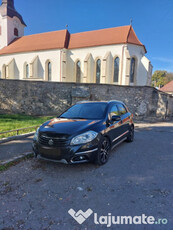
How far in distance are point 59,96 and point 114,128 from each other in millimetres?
8887

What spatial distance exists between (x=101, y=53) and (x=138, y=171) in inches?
938

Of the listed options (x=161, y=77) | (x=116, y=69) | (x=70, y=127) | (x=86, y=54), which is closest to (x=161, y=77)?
(x=161, y=77)

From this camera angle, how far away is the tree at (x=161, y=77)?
197 ft

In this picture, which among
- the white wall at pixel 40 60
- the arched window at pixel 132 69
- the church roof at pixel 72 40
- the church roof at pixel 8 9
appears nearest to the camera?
the church roof at pixel 72 40

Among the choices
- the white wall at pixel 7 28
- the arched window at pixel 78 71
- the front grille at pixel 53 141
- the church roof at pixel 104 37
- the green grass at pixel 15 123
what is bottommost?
the green grass at pixel 15 123

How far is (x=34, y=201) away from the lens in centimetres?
247

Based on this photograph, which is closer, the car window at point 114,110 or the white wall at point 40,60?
the car window at point 114,110

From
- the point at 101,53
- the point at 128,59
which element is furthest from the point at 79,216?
the point at 101,53

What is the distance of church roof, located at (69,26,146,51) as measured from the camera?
23.3 meters

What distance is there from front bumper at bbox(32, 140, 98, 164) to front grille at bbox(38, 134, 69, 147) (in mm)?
72

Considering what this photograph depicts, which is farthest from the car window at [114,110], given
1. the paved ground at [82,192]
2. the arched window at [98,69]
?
the arched window at [98,69]

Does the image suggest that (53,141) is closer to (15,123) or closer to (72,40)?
(15,123)

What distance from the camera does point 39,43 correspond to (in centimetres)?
2870

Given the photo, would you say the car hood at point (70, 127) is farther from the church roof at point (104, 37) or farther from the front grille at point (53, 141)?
the church roof at point (104, 37)
